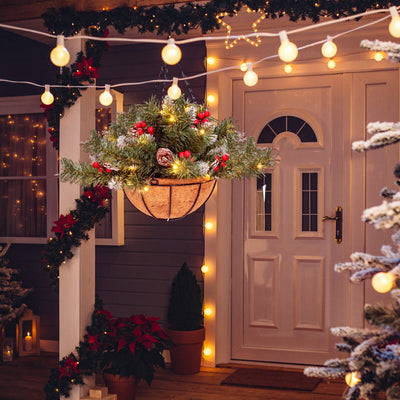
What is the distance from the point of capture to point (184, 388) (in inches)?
174

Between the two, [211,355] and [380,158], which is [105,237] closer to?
[211,355]

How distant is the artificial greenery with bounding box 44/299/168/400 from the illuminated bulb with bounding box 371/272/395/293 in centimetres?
253

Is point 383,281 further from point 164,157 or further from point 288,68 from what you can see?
point 288,68

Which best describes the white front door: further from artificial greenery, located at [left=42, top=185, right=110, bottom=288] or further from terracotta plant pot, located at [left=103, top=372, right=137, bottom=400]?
artificial greenery, located at [left=42, top=185, right=110, bottom=288]

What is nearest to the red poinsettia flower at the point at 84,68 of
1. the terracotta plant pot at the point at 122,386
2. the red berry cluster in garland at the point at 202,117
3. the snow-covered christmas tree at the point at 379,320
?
the red berry cluster in garland at the point at 202,117

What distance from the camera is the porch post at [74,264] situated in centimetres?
395

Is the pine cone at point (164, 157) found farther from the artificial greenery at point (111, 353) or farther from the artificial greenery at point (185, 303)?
the artificial greenery at point (185, 303)

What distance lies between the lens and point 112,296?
17.6ft

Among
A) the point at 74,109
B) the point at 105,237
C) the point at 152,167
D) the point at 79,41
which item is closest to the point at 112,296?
the point at 105,237

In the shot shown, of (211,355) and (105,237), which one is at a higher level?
(105,237)

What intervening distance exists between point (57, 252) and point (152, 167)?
4.89 feet

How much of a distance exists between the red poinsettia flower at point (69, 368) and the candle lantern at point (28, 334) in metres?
1.60

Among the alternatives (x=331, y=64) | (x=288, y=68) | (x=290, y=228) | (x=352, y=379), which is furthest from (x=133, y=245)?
(x=352, y=379)

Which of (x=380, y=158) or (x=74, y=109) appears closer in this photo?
(x=74, y=109)
